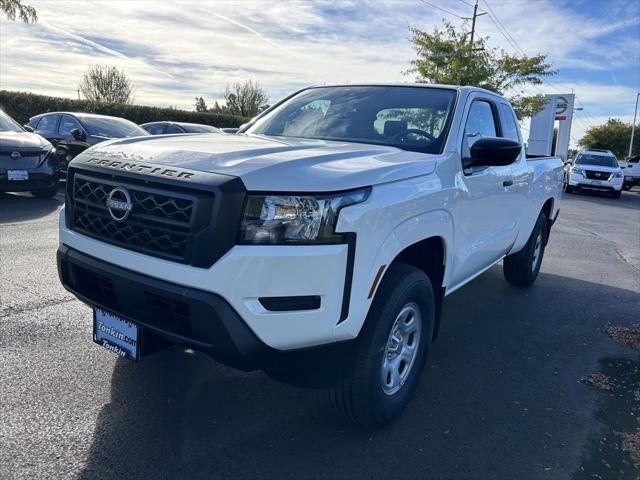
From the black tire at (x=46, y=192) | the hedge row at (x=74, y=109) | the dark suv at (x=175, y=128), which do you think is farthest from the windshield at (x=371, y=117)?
the hedge row at (x=74, y=109)

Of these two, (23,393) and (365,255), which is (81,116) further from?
(365,255)

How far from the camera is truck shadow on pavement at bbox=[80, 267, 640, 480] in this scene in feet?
8.66

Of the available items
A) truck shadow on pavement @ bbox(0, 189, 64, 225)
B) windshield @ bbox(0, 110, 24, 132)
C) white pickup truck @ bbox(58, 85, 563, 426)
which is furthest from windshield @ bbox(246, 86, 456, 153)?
windshield @ bbox(0, 110, 24, 132)

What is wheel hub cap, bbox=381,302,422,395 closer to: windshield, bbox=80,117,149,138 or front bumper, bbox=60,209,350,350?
front bumper, bbox=60,209,350,350

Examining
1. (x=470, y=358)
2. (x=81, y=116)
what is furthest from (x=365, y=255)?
(x=81, y=116)

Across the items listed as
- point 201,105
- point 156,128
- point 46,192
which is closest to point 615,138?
point 201,105

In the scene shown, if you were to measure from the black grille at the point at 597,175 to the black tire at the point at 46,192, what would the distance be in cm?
1821

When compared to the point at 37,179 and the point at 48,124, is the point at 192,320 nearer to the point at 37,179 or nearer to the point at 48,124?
the point at 37,179

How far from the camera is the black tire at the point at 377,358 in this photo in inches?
105

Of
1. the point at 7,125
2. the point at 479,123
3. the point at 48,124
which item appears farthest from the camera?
the point at 48,124

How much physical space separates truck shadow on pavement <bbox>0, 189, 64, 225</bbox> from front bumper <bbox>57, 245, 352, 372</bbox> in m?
6.03

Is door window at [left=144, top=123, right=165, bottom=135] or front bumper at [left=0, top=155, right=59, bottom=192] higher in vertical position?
door window at [left=144, top=123, right=165, bottom=135]

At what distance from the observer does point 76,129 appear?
10.5 meters

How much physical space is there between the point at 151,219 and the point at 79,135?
29.0 ft
